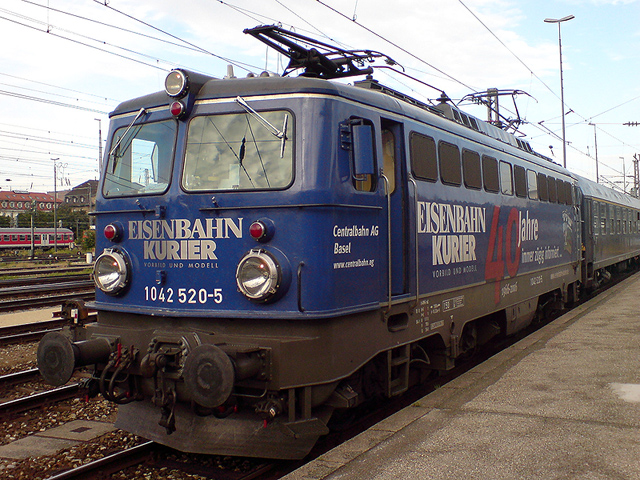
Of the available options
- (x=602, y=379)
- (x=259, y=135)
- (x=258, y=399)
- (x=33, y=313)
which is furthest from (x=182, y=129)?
(x=33, y=313)

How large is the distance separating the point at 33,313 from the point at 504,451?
40.3ft

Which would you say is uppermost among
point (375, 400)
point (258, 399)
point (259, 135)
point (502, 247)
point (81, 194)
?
point (81, 194)

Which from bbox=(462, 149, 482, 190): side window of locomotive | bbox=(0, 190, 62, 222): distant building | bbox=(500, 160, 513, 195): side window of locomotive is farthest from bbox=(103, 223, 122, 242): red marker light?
bbox=(0, 190, 62, 222): distant building

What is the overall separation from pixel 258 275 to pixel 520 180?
19.8 ft

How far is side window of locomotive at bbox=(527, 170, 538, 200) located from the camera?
9750 millimetres

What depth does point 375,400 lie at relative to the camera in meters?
6.41

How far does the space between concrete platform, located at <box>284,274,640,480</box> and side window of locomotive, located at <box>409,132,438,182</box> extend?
7.30 ft

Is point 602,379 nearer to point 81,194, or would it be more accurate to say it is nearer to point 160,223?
point 160,223

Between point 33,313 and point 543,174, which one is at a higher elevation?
point 543,174

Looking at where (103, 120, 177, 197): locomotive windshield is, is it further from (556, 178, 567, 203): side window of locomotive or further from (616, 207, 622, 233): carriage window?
(616, 207, 622, 233): carriage window

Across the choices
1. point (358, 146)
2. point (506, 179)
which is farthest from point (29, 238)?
point (358, 146)

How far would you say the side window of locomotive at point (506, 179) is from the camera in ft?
27.7

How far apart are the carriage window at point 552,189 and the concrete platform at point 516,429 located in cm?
424

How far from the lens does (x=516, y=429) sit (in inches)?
187
